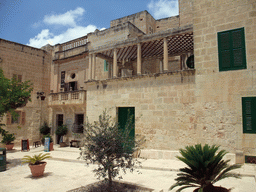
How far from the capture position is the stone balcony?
1543 cm

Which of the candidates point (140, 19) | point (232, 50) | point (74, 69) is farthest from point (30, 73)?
point (232, 50)

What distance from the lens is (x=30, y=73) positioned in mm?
19219

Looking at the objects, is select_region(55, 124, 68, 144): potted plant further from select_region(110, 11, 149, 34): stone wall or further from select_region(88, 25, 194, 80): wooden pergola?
select_region(110, 11, 149, 34): stone wall

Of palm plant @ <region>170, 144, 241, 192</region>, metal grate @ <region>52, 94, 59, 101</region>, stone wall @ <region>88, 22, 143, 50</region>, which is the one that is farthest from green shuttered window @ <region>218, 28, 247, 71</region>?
metal grate @ <region>52, 94, 59, 101</region>

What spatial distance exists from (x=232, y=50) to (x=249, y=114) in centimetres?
291

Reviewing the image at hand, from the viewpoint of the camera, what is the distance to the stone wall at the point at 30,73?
1769 centimetres

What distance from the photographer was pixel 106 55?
14391 millimetres

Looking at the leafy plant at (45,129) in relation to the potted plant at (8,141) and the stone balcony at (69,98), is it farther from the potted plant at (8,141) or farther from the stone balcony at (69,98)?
the potted plant at (8,141)

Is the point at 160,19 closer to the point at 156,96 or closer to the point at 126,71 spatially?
the point at 126,71

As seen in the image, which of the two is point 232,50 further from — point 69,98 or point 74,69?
point 74,69

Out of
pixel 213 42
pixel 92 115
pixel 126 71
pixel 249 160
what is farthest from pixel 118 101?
pixel 249 160

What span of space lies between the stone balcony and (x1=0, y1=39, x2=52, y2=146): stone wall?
8.28 ft

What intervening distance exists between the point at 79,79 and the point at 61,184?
458 inches

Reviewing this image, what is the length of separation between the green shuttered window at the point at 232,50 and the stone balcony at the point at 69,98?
32.9 feet
